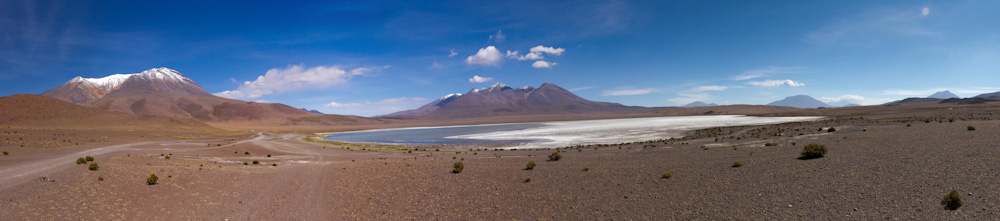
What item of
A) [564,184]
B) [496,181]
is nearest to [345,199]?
[496,181]

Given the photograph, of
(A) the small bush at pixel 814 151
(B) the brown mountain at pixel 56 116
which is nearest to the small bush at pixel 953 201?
(A) the small bush at pixel 814 151

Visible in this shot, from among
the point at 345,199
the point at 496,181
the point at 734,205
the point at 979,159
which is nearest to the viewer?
the point at 734,205

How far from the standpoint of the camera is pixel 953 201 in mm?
7996

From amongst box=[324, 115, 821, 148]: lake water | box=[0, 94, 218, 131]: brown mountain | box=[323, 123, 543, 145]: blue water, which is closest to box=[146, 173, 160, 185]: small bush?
box=[324, 115, 821, 148]: lake water

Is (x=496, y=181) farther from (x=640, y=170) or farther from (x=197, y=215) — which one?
(x=197, y=215)

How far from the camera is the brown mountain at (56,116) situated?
2485 inches

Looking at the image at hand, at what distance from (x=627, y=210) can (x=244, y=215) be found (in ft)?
35.1

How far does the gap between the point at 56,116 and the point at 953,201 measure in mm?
104097

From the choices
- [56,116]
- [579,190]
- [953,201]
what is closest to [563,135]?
[579,190]

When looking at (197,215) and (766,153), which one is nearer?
(197,215)

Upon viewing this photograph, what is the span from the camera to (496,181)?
15.8 m

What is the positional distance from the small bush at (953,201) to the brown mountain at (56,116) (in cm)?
8850

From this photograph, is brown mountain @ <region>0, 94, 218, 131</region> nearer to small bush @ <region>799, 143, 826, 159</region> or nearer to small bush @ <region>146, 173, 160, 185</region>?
small bush @ <region>146, 173, 160, 185</region>

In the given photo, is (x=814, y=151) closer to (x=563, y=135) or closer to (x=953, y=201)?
(x=953, y=201)
